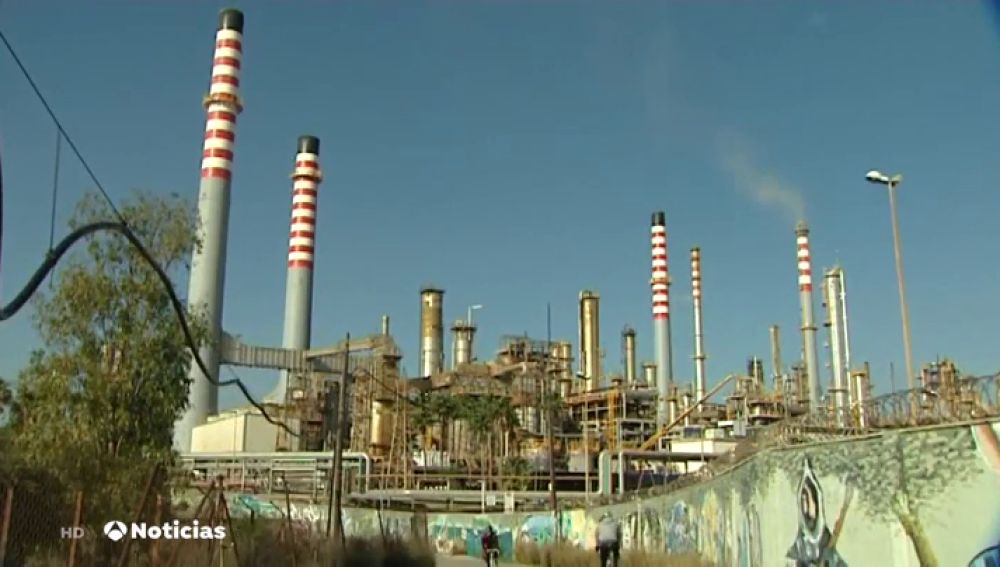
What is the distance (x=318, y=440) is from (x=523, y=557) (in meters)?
30.0

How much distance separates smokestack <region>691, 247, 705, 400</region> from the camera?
74688mm

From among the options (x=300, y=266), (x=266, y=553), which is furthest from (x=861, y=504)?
(x=300, y=266)

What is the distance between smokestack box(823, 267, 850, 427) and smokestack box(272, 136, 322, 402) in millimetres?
36378

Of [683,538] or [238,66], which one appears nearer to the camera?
[683,538]

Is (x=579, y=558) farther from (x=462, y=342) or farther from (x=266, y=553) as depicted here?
(x=462, y=342)

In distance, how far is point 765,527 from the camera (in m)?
17.9

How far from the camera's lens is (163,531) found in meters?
13.5

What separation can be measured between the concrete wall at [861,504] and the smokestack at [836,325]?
48840 millimetres

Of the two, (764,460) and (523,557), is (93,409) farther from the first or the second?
(523,557)

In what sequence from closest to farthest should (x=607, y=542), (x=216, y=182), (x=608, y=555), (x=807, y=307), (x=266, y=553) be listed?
(x=266, y=553), (x=607, y=542), (x=608, y=555), (x=216, y=182), (x=807, y=307)

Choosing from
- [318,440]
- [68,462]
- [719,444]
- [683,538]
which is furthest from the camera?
[318,440]

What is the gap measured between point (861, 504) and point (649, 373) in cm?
6610

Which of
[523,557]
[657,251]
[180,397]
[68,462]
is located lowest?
[523,557]

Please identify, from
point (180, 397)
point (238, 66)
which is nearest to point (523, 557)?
point (180, 397)
